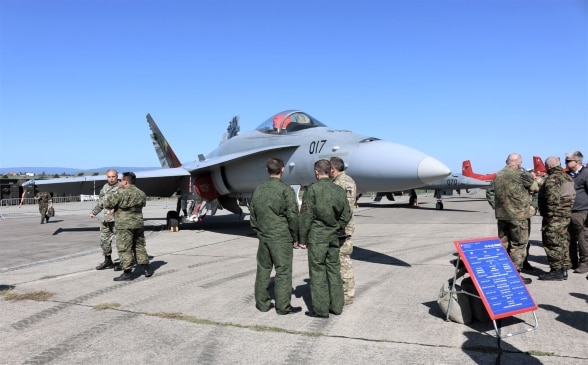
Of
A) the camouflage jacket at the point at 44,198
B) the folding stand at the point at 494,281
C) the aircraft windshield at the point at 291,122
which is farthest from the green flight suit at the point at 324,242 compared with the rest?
the camouflage jacket at the point at 44,198

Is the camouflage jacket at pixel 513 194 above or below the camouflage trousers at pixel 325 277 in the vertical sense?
above

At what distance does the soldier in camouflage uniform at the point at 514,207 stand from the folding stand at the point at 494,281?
6.01ft

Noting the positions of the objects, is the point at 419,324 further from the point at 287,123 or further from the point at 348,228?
the point at 287,123

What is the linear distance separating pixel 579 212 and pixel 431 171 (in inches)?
92.2

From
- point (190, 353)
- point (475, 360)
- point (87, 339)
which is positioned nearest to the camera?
point (475, 360)

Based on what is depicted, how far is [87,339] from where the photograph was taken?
4.02 meters

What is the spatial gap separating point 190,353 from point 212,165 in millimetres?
8644

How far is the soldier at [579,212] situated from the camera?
6.79 meters

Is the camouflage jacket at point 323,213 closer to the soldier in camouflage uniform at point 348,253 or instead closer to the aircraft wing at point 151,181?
the soldier in camouflage uniform at point 348,253

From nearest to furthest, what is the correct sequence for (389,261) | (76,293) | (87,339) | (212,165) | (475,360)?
(475,360) → (87,339) → (76,293) → (389,261) → (212,165)

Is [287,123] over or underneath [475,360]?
over

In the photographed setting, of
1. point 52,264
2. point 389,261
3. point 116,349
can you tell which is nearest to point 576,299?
point 389,261

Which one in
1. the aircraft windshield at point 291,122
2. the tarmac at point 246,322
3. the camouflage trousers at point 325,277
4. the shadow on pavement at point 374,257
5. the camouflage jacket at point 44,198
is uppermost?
the aircraft windshield at point 291,122

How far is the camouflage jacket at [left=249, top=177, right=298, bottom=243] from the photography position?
4.86 m
